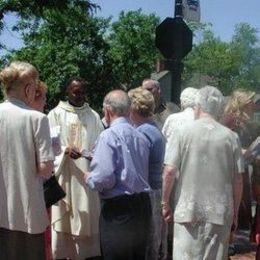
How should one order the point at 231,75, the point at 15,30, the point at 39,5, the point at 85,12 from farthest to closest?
the point at 231,75
the point at 15,30
the point at 85,12
the point at 39,5

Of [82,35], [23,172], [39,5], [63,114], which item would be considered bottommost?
[23,172]

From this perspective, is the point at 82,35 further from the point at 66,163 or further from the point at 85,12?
the point at 66,163

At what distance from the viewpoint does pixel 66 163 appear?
24.2 ft

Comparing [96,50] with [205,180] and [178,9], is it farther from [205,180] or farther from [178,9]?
[205,180]

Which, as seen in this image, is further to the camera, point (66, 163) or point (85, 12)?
point (85, 12)

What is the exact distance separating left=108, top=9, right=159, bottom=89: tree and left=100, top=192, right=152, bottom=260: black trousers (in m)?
42.4

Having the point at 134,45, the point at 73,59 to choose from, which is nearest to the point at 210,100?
the point at 73,59

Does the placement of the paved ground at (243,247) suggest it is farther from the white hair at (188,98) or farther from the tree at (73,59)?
the tree at (73,59)

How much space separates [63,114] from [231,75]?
87.1 metres

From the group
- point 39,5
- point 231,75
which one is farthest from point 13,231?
point 231,75

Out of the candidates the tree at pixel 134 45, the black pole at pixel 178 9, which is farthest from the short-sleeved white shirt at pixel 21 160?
A: the tree at pixel 134 45

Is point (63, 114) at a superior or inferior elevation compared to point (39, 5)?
inferior

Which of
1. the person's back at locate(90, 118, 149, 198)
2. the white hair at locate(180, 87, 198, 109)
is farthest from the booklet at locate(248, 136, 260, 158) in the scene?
the person's back at locate(90, 118, 149, 198)

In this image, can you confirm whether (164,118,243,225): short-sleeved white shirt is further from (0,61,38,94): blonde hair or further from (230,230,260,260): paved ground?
(230,230,260,260): paved ground
